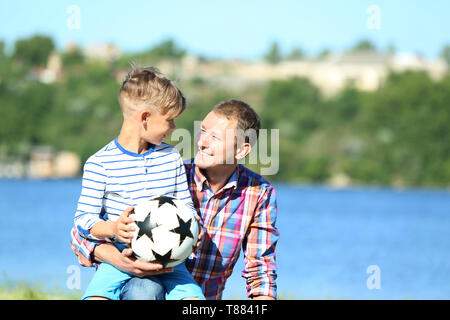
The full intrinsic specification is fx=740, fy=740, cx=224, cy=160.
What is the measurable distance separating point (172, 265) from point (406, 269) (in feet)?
70.7

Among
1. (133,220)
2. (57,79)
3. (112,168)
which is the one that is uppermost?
(57,79)

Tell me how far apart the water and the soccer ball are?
5212 mm

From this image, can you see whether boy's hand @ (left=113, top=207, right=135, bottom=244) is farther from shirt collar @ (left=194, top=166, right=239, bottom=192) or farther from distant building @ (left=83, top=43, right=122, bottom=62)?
distant building @ (left=83, top=43, right=122, bottom=62)

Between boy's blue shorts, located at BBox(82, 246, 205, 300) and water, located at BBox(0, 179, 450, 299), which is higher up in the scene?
water, located at BBox(0, 179, 450, 299)

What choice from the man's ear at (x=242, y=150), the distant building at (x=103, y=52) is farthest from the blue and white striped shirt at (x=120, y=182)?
the distant building at (x=103, y=52)

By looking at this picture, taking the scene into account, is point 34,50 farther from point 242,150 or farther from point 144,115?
point 144,115

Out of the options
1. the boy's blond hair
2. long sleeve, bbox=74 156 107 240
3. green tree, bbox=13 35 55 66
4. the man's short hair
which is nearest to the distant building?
green tree, bbox=13 35 55 66

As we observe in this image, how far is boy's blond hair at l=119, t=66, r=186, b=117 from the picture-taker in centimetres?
436

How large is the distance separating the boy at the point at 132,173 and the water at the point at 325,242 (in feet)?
16.9

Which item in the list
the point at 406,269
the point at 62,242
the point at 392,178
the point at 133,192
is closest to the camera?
the point at 133,192

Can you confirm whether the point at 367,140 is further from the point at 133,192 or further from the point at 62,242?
the point at 133,192

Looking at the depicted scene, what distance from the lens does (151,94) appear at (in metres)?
4.38

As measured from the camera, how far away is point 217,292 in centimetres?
502
